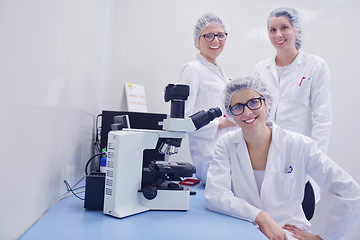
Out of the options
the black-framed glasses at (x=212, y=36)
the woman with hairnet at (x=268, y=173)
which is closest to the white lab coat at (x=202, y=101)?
the black-framed glasses at (x=212, y=36)

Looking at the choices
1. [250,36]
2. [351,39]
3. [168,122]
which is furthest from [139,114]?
[351,39]

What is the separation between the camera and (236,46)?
2.80m

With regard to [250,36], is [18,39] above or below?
below

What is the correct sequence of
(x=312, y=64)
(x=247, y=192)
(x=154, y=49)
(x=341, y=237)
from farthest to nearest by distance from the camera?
1. (x=154, y=49)
2. (x=312, y=64)
3. (x=247, y=192)
4. (x=341, y=237)

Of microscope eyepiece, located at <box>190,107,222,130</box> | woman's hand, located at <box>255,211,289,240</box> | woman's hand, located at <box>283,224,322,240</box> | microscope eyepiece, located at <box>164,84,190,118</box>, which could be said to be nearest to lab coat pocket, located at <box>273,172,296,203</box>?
woman's hand, located at <box>283,224,322,240</box>

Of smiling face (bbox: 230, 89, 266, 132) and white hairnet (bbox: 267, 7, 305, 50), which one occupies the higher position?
white hairnet (bbox: 267, 7, 305, 50)

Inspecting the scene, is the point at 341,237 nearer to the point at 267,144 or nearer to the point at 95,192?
the point at 267,144

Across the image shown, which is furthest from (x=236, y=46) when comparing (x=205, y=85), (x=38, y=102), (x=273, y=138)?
(x=38, y=102)

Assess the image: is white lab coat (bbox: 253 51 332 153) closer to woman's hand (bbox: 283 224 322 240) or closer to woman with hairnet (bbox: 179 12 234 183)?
woman with hairnet (bbox: 179 12 234 183)

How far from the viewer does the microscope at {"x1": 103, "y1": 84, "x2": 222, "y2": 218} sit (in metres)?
1.01

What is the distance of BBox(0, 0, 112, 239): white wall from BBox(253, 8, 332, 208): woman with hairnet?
4.29 ft

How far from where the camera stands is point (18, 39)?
750 millimetres

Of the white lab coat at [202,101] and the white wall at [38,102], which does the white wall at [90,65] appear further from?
the white lab coat at [202,101]

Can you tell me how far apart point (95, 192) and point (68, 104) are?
0.47m
